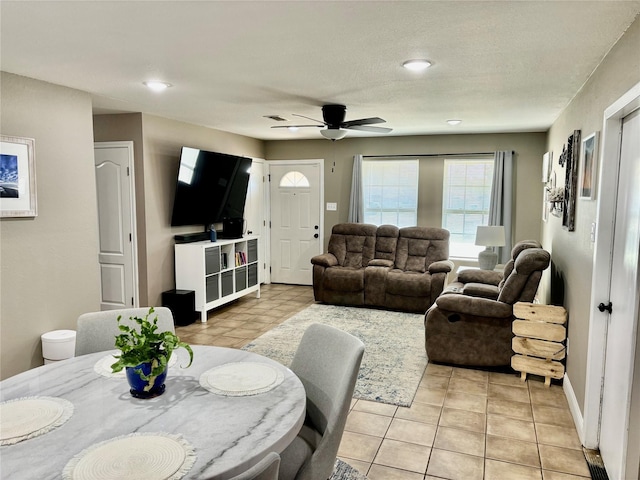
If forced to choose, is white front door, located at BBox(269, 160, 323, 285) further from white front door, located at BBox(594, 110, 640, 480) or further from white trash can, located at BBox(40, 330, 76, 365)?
white front door, located at BBox(594, 110, 640, 480)

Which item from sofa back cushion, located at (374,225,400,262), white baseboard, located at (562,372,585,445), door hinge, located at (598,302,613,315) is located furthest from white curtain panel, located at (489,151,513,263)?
door hinge, located at (598,302,613,315)

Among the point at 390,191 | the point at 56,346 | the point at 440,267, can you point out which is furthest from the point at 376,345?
the point at 390,191

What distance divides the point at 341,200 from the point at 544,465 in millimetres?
5187

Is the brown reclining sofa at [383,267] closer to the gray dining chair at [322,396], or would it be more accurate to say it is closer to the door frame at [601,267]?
the door frame at [601,267]

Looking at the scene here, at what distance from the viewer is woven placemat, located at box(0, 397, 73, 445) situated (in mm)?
1407

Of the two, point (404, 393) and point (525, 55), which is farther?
point (404, 393)

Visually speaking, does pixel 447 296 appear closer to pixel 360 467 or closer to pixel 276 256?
pixel 360 467

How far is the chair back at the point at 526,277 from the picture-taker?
359cm

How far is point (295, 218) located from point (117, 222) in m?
3.08

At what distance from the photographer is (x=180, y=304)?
17.0 ft

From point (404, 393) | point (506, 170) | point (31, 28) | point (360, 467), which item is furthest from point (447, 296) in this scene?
point (31, 28)

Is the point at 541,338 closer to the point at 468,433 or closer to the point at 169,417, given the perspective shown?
the point at 468,433

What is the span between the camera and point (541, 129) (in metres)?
6.04

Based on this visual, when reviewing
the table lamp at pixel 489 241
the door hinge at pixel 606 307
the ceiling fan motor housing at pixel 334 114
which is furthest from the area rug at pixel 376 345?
the ceiling fan motor housing at pixel 334 114
